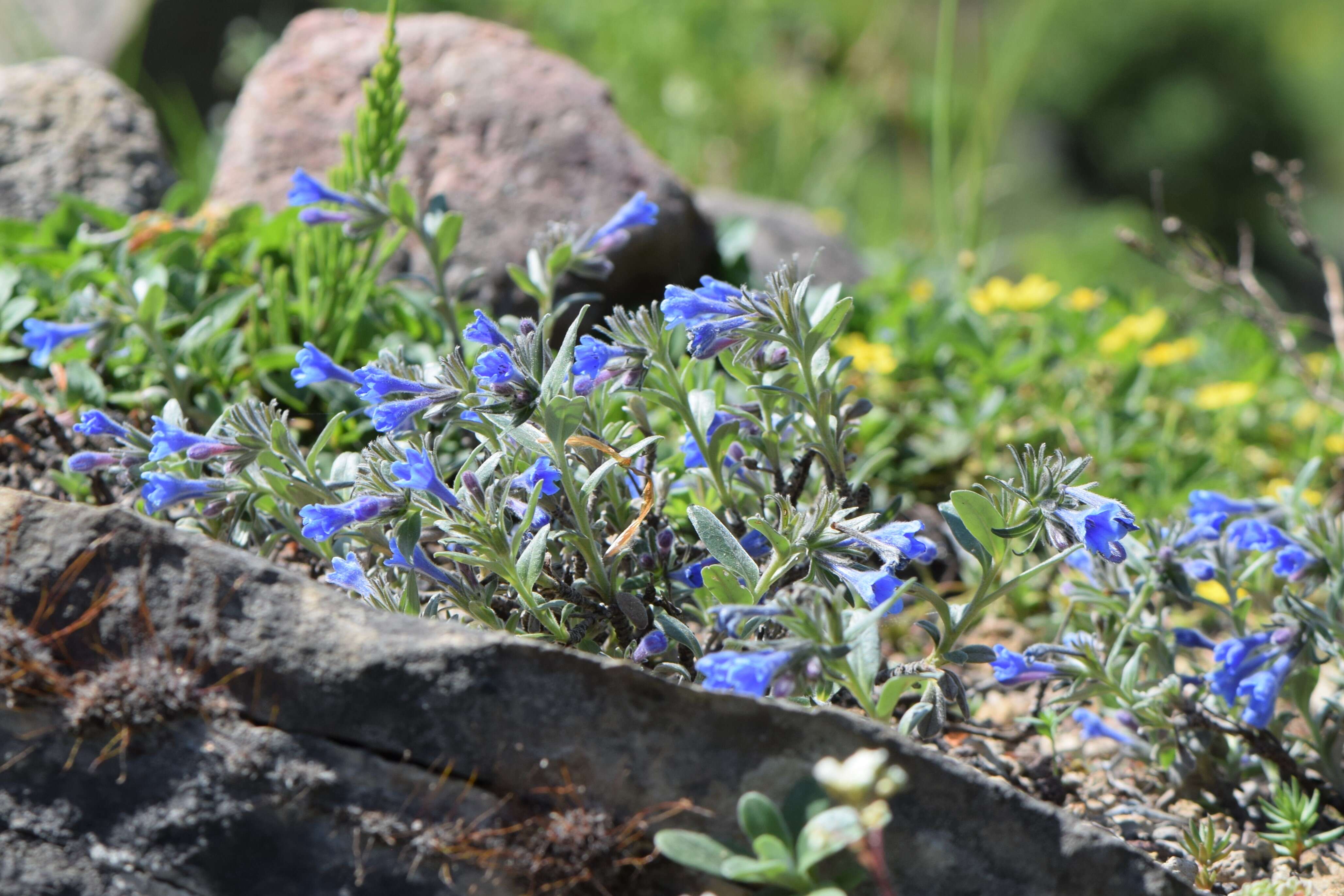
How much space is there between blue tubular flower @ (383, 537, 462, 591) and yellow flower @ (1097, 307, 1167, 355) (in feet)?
8.03

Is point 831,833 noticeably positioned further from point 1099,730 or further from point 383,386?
point 1099,730

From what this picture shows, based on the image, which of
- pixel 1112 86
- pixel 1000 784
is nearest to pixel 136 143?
pixel 1000 784

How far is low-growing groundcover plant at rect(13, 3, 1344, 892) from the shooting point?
1.43m

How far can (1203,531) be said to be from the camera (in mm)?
1956

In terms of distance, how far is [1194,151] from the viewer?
8.90 m

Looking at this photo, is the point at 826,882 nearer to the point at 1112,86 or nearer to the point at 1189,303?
the point at 1189,303

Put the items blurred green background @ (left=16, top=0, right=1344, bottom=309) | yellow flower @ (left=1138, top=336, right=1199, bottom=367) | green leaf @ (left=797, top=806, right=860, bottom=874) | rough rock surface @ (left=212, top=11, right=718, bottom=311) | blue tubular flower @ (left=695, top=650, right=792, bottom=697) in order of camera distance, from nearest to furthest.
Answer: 1. green leaf @ (left=797, top=806, right=860, bottom=874)
2. blue tubular flower @ (left=695, top=650, right=792, bottom=697)
3. rough rock surface @ (left=212, top=11, right=718, bottom=311)
4. yellow flower @ (left=1138, top=336, right=1199, bottom=367)
5. blurred green background @ (left=16, top=0, right=1344, bottom=309)

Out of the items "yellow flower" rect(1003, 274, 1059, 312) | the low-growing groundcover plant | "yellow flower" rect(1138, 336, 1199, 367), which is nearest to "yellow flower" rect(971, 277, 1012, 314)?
"yellow flower" rect(1003, 274, 1059, 312)

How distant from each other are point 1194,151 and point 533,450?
8928mm

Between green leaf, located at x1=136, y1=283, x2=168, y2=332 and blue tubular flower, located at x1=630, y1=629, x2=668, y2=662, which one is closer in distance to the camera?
blue tubular flower, located at x1=630, y1=629, x2=668, y2=662

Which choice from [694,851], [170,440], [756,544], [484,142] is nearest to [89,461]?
[170,440]

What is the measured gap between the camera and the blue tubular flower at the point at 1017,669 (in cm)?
171

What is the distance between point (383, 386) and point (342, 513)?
0.20m

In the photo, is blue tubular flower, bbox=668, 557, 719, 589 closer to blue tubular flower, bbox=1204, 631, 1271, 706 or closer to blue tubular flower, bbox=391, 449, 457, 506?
blue tubular flower, bbox=391, 449, 457, 506
